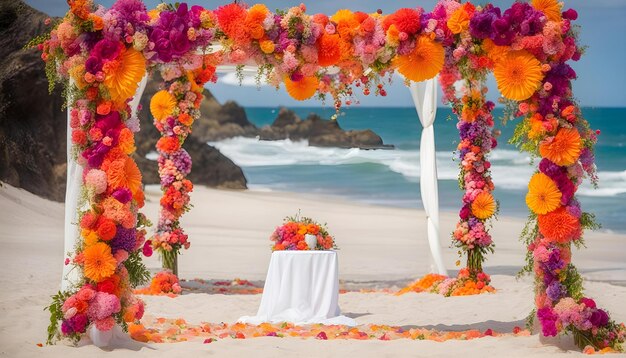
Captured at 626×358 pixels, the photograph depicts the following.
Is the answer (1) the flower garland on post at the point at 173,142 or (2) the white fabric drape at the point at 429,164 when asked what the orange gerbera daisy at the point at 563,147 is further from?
(1) the flower garland on post at the point at 173,142

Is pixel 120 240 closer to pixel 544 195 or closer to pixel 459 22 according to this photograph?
pixel 459 22

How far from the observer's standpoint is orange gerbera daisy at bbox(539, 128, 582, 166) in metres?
8.68

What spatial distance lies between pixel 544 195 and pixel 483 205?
4315 millimetres

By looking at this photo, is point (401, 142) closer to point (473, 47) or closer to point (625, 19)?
point (625, 19)

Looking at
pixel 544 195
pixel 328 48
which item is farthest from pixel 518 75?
pixel 328 48

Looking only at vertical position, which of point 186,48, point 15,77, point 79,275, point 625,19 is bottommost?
point 79,275

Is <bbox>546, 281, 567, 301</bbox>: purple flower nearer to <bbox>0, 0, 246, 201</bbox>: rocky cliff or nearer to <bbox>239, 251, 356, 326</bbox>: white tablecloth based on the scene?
<bbox>239, 251, 356, 326</bbox>: white tablecloth

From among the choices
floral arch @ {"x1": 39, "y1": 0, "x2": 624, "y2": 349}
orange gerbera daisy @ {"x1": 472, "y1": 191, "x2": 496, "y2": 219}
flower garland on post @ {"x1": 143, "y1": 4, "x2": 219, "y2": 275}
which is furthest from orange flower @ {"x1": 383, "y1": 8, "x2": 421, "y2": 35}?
orange gerbera daisy @ {"x1": 472, "y1": 191, "x2": 496, "y2": 219}

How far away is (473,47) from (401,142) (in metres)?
38.0

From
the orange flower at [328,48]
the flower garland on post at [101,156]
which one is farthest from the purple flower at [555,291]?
the flower garland on post at [101,156]

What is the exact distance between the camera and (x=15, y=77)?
24.1 metres

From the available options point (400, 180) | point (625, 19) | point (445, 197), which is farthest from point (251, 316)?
point (625, 19)

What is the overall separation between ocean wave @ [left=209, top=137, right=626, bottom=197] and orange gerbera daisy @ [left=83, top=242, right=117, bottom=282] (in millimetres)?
26897

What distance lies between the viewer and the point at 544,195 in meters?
8.70
